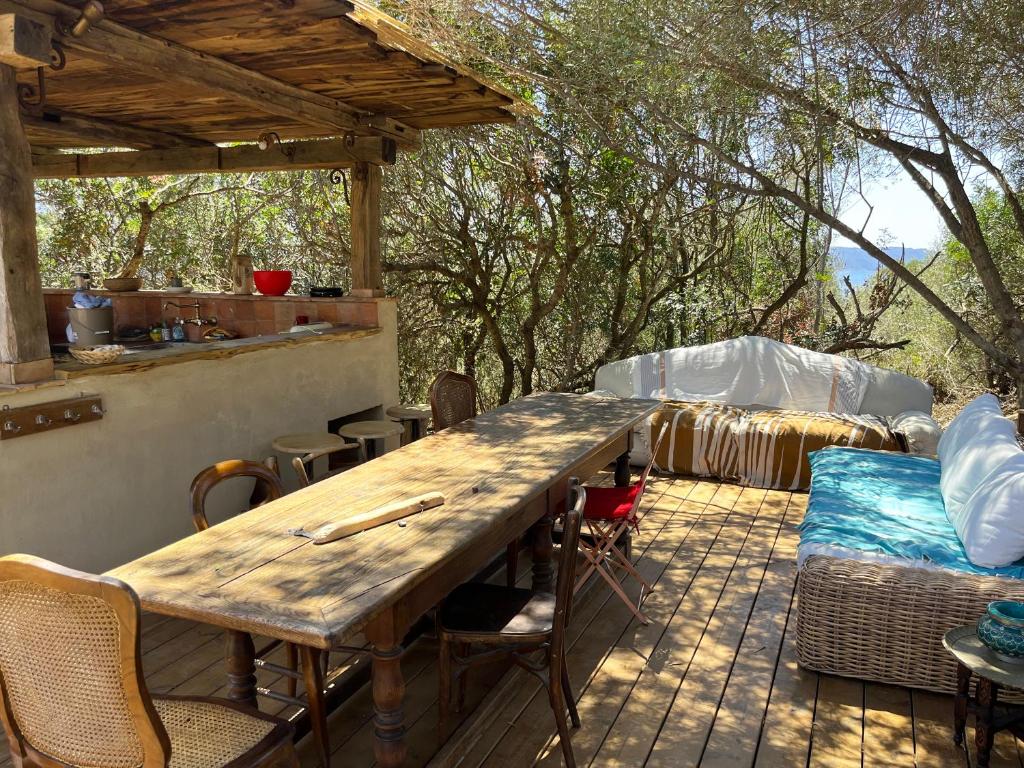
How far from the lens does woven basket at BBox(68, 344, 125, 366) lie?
347cm

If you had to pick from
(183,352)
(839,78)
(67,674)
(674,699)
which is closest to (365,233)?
(183,352)

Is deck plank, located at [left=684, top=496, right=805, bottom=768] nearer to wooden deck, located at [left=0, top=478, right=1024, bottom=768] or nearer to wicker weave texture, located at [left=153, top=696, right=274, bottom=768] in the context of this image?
wooden deck, located at [left=0, top=478, right=1024, bottom=768]

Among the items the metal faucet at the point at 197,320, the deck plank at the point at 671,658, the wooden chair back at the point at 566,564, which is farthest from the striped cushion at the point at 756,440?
the wooden chair back at the point at 566,564

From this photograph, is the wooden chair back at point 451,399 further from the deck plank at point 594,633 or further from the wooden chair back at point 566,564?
the wooden chair back at point 566,564

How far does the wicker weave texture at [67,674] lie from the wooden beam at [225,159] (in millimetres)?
4113

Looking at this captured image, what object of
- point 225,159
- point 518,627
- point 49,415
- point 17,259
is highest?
point 225,159

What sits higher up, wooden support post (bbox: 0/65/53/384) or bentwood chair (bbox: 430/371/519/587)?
wooden support post (bbox: 0/65/53/384)

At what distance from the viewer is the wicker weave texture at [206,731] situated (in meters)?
1.84

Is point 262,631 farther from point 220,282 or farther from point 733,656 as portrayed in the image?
point 220,282

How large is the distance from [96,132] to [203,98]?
1261mm

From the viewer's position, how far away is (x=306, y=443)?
427cm

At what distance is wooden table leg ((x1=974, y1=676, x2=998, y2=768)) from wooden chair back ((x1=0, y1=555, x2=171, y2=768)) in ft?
7.63

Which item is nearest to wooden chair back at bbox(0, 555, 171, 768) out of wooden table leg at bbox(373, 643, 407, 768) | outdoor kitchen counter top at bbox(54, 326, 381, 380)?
wooden table leg at bbox(373, 643, 407, 768)

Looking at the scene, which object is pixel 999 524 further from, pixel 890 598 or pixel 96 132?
pixel 96 132
